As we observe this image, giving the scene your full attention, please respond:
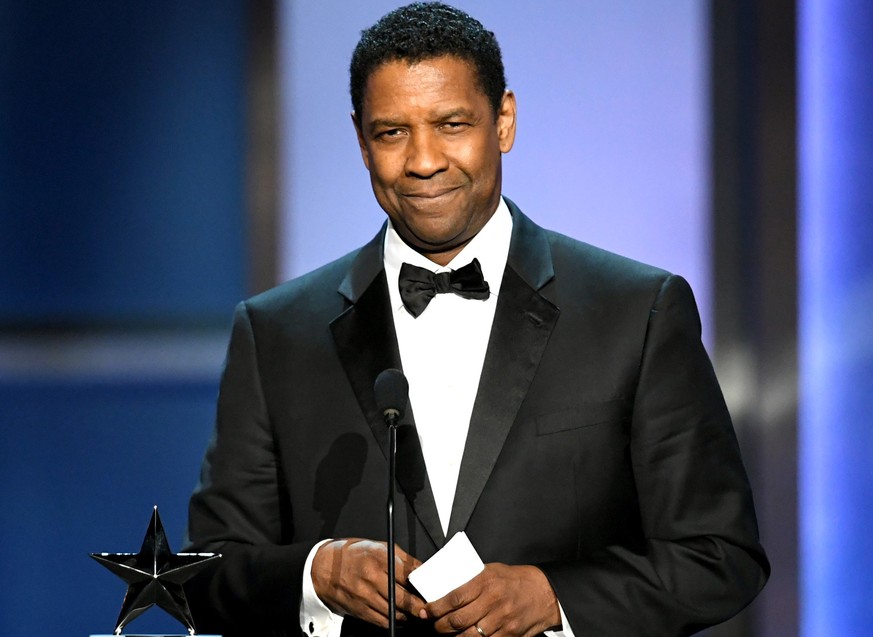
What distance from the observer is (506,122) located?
2.39 m

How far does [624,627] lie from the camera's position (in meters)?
2.04

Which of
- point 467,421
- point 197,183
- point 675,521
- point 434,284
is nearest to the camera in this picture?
point 675,521

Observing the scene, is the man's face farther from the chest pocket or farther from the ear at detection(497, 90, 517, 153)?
the chest pocket

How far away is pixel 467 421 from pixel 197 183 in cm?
171

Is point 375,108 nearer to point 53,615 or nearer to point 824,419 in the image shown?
point 824,419

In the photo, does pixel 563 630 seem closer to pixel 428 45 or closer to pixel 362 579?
pixel 362 579

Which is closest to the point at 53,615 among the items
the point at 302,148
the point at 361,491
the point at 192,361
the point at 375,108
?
the point at 192,361

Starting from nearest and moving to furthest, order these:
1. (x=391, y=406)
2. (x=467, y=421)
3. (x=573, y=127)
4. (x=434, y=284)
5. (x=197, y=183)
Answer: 1. (x=391, y=406)
2. (x=467, y=421)
3. (x=434, y=284)
4. (x=573, y=127)
5. (x=197, y=183)

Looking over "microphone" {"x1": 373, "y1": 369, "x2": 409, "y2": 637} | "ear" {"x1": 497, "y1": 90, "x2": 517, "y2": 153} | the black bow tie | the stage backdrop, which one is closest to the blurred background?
the stage backdrop

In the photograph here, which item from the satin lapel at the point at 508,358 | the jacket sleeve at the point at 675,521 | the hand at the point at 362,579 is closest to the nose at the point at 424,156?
the satin lapel at the point at 508,358

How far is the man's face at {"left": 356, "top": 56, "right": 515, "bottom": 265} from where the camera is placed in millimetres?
2213

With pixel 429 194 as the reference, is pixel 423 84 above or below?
above

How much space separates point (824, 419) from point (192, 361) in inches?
68.6

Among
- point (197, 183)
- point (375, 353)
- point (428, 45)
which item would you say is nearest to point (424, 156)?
point (428, 45)
